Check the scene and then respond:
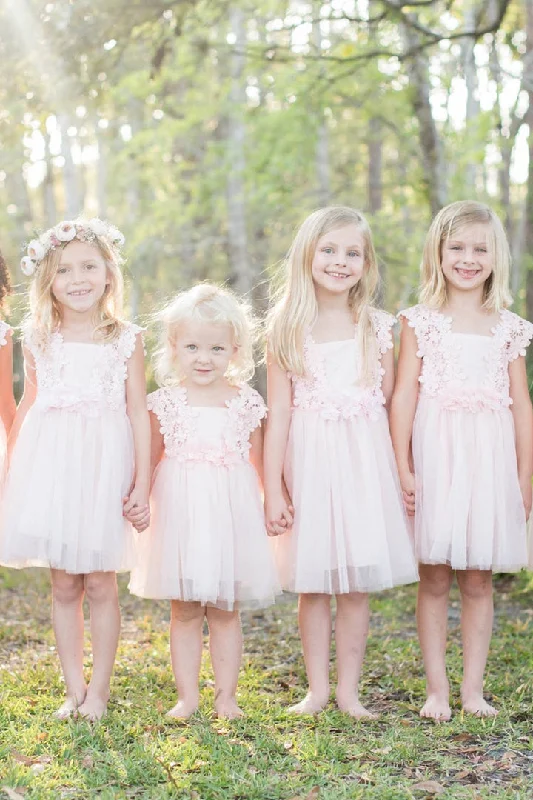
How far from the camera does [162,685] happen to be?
14.1ft

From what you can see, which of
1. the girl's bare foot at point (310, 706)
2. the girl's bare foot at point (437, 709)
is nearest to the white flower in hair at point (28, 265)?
the girl's bare foot at point (310, 706)

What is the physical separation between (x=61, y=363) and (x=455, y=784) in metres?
2.16

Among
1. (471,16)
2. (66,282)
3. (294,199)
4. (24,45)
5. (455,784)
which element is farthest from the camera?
(294,199)

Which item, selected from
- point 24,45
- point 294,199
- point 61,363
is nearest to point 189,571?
point 61,363

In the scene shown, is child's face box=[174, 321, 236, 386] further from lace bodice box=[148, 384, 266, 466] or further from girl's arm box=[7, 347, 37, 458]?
girl's arm box=[7, 347, 37, 458]

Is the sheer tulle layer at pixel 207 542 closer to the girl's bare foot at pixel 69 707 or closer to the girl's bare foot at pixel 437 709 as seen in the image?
the girl's bare foot at pixel 69 707

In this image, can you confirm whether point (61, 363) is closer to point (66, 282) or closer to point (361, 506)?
point (66, 282)

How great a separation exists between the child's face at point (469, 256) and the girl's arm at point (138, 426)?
1.35 meters

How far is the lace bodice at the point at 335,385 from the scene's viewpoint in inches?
151

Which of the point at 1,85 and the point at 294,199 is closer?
the point at 1,85

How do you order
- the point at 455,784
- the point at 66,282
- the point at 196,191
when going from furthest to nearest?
the point at 196,191 < the point at 66,282 < the point at 455,784

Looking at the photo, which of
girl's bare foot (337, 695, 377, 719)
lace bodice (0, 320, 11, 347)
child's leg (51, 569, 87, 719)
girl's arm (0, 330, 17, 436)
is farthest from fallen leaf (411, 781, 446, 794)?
lace bodice (0, 320, 11, 347)

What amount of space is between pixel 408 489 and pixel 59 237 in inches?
70.0

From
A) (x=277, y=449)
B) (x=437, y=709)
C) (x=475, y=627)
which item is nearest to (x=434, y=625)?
(x=475, y=627)
